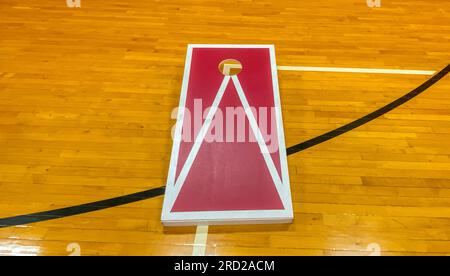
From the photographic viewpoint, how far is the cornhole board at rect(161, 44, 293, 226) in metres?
2.02

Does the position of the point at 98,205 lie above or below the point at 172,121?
below

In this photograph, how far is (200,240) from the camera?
6.42 feet

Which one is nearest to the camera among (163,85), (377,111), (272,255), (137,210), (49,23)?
(272,255)

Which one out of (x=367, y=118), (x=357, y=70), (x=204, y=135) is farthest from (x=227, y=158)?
(x=357, y=70)

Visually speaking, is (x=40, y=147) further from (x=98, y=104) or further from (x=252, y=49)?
(x=252, y=49)

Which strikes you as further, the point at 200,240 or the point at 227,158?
the point at 227,158

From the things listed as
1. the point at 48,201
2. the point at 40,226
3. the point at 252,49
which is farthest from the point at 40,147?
the point at 252,49

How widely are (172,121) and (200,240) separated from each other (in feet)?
3.46

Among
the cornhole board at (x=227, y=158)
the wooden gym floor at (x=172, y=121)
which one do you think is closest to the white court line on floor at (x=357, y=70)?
the wooden gym floor at (x=172, y=121)

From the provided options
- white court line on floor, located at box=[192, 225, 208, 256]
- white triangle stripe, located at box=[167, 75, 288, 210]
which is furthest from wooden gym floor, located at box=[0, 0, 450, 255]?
white triangle stripe, located at box=[167, 75, 288, 210]

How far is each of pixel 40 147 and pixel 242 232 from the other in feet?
5.25

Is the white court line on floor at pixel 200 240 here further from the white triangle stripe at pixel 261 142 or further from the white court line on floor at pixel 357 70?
the white court line on floor at pixel 357 70

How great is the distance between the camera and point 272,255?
1907mm

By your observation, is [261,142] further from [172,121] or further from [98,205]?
[98,205]
